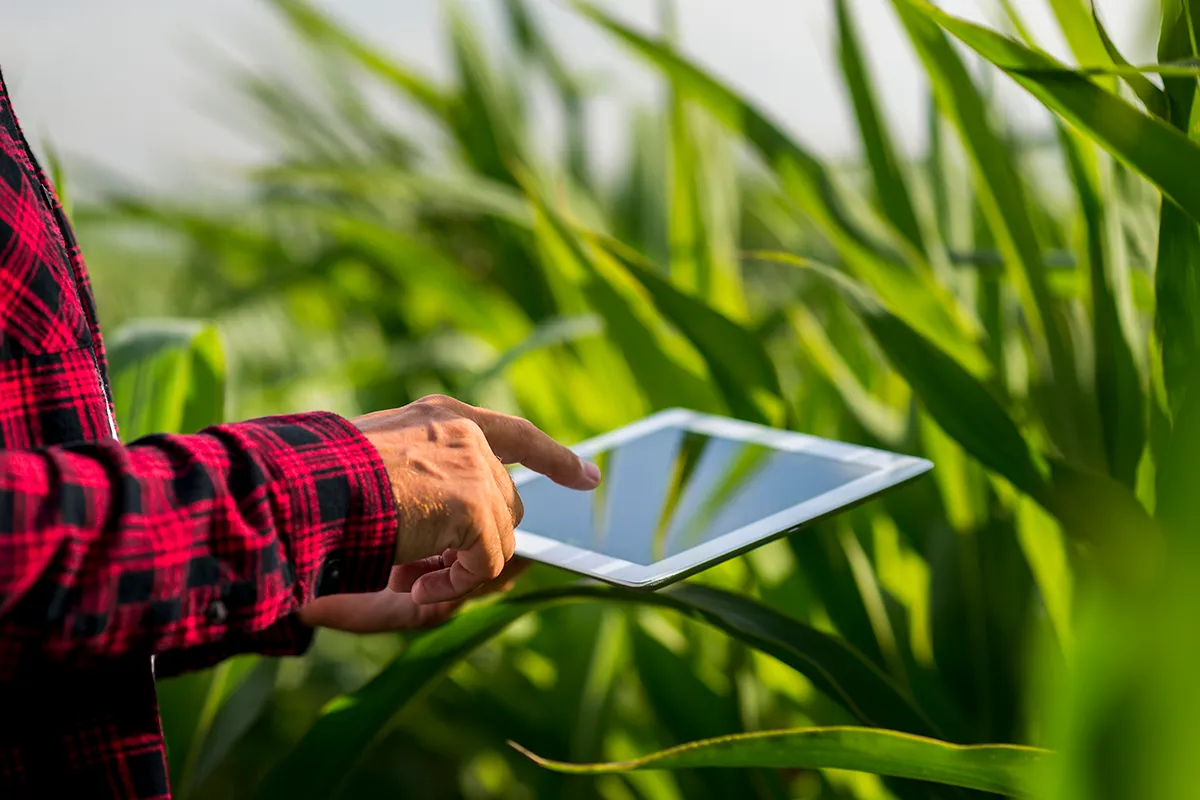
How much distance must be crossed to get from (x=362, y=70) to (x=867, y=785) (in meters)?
0.73

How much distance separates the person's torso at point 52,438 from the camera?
11.7 inches

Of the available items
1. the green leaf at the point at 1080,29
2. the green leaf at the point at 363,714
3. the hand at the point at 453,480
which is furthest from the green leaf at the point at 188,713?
the green leaf at the point at 1080,29

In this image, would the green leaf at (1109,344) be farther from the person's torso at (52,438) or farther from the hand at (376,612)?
the person's torso at (52,438)

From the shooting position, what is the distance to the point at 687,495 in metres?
0.42

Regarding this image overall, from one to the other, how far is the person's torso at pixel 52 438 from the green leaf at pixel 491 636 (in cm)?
8

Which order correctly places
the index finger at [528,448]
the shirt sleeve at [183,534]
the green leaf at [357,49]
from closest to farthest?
the shirt sleeve at [183,534] < the index finger at [528,448] < the green leaf at [357,49]

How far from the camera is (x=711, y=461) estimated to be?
45 centimetres

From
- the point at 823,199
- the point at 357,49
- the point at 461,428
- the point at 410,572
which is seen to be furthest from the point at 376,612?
the point at 357,49

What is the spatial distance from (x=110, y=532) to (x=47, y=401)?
0.23ft

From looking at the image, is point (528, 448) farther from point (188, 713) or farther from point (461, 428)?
point (188, 713)

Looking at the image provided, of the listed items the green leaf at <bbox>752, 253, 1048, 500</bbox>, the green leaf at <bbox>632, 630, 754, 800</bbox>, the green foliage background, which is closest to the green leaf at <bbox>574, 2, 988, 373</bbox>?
the green foliage background

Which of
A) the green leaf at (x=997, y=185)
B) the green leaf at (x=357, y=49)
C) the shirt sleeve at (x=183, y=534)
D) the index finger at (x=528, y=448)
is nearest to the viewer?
the shirt sleeve at (x=183, y=534)

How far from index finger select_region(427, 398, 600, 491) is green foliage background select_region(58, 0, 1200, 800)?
0.05m

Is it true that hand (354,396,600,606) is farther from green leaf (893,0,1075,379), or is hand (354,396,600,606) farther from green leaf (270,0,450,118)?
green leaf (270,0,450,118)
